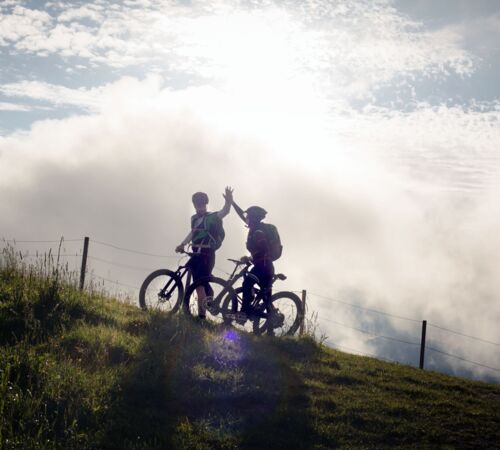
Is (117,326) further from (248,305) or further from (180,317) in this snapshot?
(248,305)

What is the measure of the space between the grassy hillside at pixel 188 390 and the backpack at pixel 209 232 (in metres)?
1.76

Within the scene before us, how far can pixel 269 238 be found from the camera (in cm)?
1062

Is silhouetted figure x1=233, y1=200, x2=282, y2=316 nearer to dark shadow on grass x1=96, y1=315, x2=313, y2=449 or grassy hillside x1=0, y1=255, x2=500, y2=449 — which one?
grassy hillside x1=0, y1=255, x2=500, y2=449

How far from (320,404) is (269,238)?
4.13 meters

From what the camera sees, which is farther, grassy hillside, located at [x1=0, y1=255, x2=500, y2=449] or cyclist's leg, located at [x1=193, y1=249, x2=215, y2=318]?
cyclist's leg, located at [x1=193, y1=249, x2=215, y2=318]

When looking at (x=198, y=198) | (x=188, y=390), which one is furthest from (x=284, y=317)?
(x=188, y=390)

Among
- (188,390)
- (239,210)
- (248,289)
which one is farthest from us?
(239,210)

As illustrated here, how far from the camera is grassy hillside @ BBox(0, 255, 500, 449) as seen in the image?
5.51 meters

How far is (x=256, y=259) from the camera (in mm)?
10703

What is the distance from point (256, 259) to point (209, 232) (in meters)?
1.12

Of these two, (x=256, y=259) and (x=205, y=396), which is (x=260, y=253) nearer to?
(x=256, y=259)

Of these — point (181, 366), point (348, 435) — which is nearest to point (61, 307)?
point (181, 366)

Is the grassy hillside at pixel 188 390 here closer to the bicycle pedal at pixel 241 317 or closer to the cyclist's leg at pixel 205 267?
the bicycle pedal at pixel 241 317

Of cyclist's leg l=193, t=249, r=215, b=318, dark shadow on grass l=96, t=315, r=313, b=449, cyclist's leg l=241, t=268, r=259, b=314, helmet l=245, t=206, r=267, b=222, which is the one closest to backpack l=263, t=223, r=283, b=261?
helmet l=245, t=206, r=267, b=222
